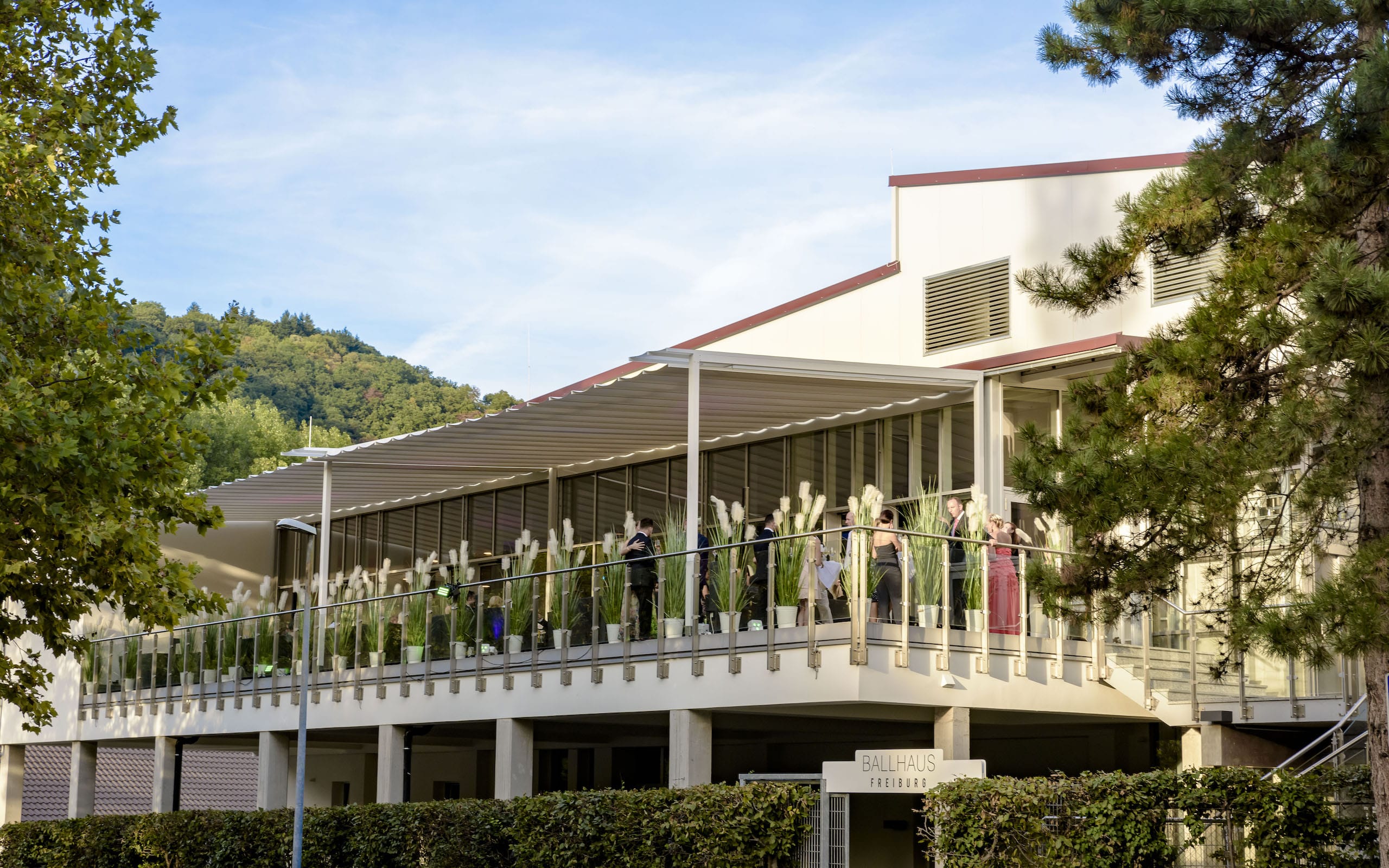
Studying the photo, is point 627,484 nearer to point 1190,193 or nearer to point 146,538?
point 146,538

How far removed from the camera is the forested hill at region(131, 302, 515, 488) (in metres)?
67.7

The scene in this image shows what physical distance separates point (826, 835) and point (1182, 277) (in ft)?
25.0

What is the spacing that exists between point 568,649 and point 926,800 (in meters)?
4.88

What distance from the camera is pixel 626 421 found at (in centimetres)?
1844

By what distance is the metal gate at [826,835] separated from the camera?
12.5 m

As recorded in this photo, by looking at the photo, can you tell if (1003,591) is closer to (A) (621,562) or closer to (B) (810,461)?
(A) (621,562)

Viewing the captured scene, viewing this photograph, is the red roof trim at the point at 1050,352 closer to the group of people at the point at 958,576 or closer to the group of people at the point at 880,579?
the group of people at the point at 880,579

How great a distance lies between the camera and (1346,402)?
916 centimetres

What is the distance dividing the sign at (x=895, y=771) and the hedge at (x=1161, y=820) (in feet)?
0.96

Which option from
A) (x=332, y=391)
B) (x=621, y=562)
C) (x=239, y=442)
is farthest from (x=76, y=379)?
(x=332, y=391)

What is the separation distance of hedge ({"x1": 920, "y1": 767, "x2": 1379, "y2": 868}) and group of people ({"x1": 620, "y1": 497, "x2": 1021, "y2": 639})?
1.96 meters

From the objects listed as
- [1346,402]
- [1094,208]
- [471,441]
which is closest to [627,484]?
[471,441]

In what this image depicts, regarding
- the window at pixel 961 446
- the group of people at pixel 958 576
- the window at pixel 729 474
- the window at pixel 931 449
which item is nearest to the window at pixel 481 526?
the window at pixel 729 474

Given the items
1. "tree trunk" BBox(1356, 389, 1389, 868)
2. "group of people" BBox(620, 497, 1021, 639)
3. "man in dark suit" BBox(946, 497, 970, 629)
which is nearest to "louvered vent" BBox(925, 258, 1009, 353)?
"group of people" BBox(620, 497, 1021, 639)
